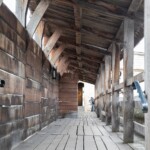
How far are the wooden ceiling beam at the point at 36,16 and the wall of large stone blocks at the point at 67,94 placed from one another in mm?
7706

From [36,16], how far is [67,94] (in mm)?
8094

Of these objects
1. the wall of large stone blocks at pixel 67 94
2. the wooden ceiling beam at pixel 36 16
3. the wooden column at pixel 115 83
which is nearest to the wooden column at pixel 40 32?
the wooden ceiling beam at pixel 36 16

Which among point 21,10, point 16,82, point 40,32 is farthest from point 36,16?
point 40,32

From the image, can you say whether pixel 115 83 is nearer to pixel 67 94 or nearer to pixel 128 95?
pixel 128 95

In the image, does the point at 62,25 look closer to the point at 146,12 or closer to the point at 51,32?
the point at 51,32

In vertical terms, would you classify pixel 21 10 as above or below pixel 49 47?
above

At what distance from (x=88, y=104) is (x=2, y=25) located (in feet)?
83.5

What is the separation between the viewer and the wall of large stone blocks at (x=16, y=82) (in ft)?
12.9

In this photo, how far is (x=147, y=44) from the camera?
8.87ft

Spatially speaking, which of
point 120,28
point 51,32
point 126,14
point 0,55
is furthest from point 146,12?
point 51,32

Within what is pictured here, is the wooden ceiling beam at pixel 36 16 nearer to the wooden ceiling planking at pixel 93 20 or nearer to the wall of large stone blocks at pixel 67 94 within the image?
the wooden ceiling planking at pixel 93 20

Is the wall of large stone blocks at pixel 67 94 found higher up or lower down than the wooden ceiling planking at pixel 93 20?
lower down

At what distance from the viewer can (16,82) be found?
467 centimetres

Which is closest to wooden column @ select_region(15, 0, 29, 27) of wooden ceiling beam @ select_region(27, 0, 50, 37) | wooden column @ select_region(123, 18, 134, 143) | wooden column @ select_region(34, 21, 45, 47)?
wooden ceiling beam @ select_region(27, 0, 50, 37)
